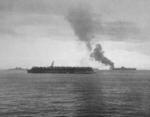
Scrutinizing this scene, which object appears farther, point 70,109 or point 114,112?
point 70,109

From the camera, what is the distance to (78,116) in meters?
34.3

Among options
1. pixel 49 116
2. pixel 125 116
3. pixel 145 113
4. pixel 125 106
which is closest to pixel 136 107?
pixel 125 106

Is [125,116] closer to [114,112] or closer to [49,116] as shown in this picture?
[114,112]

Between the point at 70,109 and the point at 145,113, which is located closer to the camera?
the point at 145,113

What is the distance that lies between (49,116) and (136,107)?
54.5ft

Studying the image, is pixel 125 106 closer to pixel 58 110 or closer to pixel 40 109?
pixel 58 110

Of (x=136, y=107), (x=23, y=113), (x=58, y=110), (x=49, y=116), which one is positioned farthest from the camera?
(x=136, y=107)

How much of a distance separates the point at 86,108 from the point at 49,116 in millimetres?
8851

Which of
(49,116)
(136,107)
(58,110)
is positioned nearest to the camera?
(49,116)

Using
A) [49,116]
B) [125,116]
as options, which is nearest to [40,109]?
[49,116]

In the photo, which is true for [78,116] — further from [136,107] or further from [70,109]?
[136,107]

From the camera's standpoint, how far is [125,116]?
111 ft

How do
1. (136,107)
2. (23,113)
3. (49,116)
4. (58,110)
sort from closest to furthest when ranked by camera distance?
(49,116), (23,113), (58,110), (136,107)

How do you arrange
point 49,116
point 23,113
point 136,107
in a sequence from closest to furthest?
point 49,116 → point 23,113 → point 136,107
